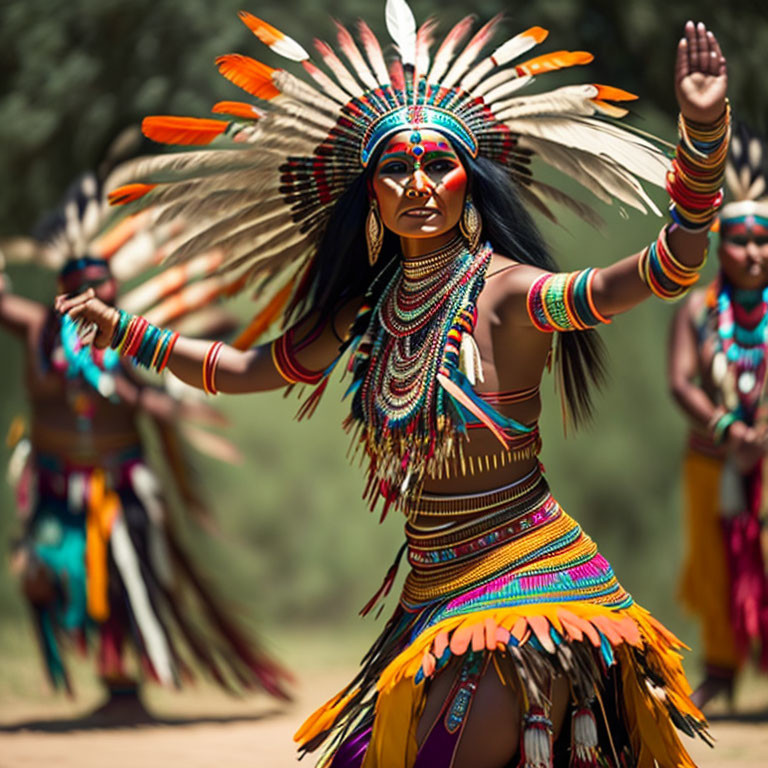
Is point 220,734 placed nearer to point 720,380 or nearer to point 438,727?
point 720,380

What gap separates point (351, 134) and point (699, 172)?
986 mm

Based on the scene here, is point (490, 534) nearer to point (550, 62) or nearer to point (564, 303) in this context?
point (564, 303)

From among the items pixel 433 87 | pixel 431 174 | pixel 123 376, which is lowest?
pixel 123 376

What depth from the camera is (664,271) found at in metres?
2.66

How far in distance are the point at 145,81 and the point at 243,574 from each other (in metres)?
2.82

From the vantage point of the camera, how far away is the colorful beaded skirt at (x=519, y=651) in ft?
9.34

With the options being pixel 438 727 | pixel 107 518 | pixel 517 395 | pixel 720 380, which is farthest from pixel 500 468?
pixel 107 518

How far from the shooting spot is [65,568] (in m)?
5.70

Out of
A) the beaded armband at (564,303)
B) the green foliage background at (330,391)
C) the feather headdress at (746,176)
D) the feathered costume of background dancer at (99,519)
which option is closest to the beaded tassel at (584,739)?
the beaded armband at (564,303)

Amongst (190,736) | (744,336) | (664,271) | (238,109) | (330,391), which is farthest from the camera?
(330,391)

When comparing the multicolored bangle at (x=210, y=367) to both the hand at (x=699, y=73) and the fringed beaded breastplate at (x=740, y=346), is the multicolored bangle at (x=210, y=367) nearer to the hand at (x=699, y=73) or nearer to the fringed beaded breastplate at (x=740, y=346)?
the hand at (x=699, y=73)

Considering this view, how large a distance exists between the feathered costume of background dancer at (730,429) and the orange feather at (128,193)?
259 centimetres

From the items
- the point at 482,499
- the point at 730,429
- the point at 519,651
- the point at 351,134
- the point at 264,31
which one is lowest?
the point at 519,651

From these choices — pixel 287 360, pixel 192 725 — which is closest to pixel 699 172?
pixel 287 360
